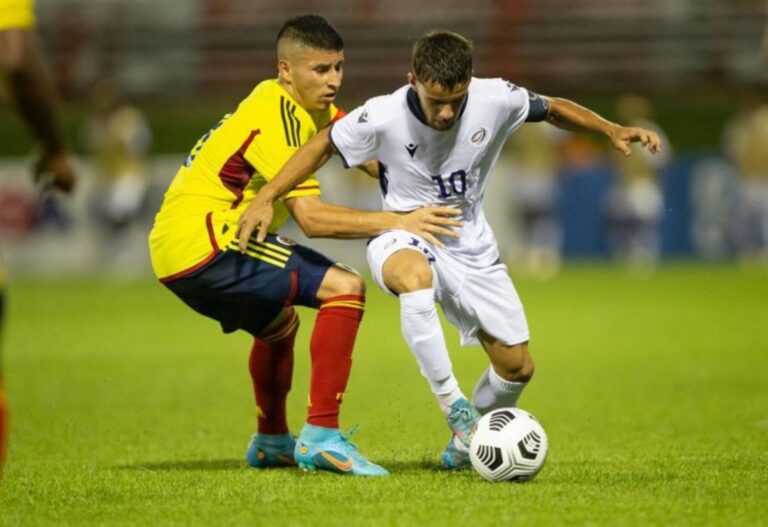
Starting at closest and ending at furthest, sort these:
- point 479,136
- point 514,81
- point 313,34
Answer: point 479,136
point 313,34
point 514,81

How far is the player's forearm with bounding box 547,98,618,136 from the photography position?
6375 mm

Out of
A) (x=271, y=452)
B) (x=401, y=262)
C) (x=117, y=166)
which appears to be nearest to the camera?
(x=401, y=262)

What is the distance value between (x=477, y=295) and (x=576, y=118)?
3.15 ft

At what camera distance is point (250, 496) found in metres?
5.48

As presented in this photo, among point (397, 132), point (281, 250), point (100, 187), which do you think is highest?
point (397, 132)

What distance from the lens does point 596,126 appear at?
6391 millimetres

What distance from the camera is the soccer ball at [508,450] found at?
5.65 m

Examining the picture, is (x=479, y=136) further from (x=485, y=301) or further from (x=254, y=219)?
(x=254, y=219)

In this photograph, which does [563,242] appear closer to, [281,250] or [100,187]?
[100,187]

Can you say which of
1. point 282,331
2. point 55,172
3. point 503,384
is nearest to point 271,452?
point 282,331

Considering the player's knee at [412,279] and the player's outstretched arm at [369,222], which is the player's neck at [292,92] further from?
the player's knee at [412,279]

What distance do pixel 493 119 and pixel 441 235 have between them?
0.59 metres

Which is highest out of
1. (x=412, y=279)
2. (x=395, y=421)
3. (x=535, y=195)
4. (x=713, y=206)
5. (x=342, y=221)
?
(x=342, y=221)

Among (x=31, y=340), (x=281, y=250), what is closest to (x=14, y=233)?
(x=31, y=340)
